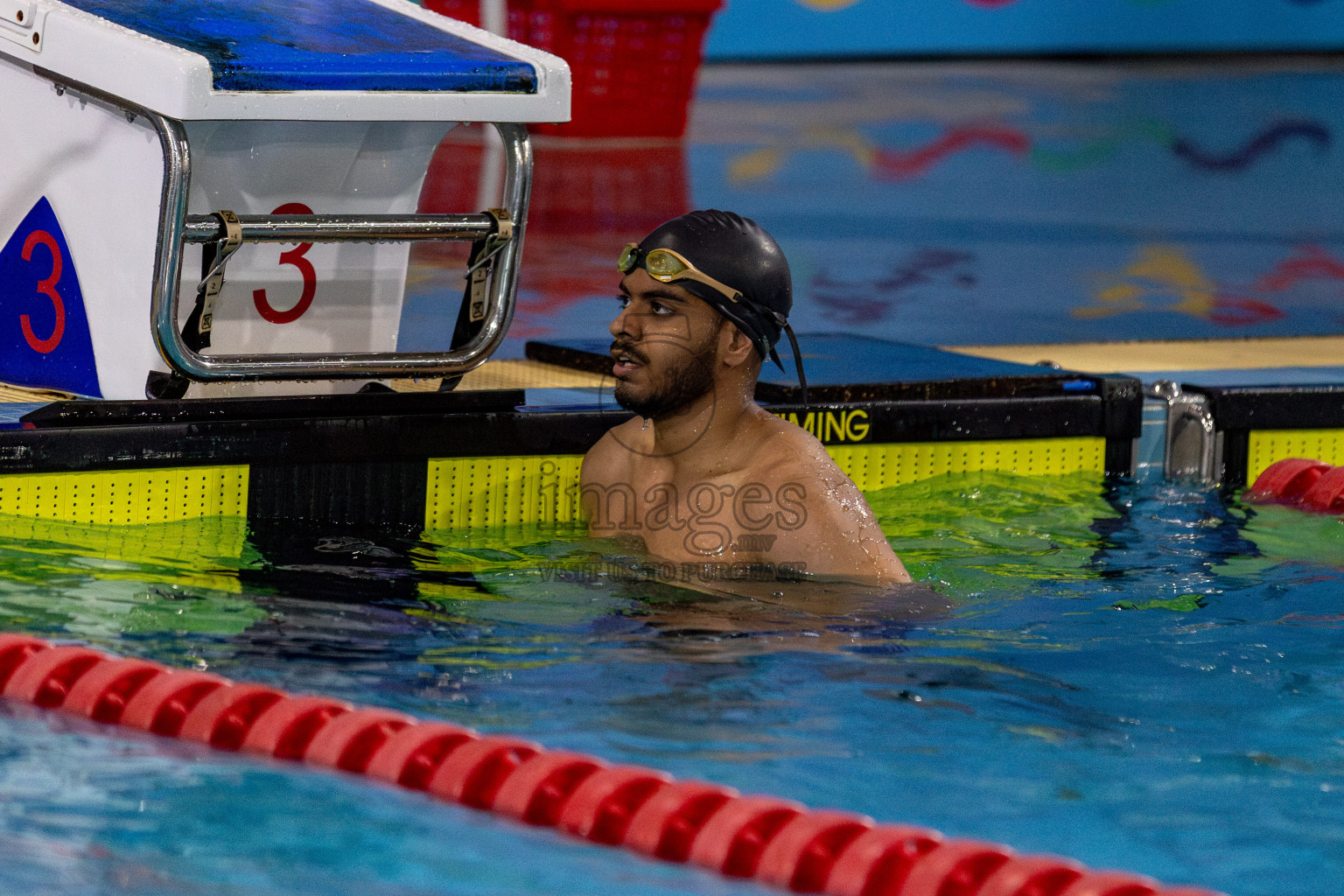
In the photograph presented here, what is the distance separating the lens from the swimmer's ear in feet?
12.0

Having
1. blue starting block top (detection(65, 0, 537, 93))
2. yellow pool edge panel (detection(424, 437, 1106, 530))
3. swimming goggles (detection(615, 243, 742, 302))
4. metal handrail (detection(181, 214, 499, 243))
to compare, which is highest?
blue starting block top (detection(65, 0, 537, 93))

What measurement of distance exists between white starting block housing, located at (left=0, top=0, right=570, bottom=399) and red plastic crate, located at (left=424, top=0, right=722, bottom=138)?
8.36 m

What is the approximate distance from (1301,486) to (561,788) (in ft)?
9.51

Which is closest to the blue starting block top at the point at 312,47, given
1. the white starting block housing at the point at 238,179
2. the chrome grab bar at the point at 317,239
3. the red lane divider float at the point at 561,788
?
the white starting block housing at the point at 238,179

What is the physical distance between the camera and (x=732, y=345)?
366cm

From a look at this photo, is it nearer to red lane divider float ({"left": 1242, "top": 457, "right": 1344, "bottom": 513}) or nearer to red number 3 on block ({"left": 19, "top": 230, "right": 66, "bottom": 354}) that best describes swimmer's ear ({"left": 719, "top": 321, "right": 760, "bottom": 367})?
red number 3 on block ({"left": 19, "top": 230, "right": 66, "bottom": 354})

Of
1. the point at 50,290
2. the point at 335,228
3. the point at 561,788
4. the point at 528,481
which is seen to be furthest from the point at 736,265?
the point at 50,290

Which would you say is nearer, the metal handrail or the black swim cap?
the black swim cap

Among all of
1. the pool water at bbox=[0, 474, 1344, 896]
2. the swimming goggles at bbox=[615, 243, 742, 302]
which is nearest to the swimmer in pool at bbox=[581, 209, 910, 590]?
the swimming goggles at bbox=[615, 243, 742, 302]

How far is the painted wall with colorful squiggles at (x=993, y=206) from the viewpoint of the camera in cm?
722

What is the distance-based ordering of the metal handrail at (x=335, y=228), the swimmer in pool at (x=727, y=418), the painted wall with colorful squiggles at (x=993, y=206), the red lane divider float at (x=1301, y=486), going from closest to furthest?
the swimmer in pool at (x=727, y=418), the metal handrail at (x=335, y=228), the red lane divider float at (x=1301, y=486), the painted wall with colorful squiggles at (x=993, y=206)

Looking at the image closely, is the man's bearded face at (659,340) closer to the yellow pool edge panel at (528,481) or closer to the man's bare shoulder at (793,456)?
the man's bare shoulder at (793,456)

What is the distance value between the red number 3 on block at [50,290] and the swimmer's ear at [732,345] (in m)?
1.57

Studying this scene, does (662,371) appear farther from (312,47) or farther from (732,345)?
(312,47)
